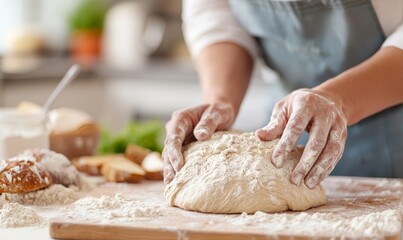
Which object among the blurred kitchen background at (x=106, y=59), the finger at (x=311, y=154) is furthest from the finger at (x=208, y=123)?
the blurred kitchen background at (x=106, y=59)

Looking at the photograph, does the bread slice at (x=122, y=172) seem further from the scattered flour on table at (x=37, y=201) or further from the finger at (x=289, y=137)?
the finger at (x=289, y=137)

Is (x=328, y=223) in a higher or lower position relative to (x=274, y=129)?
lower

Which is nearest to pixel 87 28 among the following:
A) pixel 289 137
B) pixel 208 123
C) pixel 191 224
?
pixel 208 123

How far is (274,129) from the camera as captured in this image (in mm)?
1464

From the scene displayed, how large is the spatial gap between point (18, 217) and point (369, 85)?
81cm

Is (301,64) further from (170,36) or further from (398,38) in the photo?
(170,36)

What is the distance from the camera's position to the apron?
1.85m

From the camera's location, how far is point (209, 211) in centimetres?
135

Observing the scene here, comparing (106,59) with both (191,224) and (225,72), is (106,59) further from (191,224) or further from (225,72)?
(191,224)

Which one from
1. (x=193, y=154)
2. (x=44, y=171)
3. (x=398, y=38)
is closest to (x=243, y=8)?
(x=398, y=38)

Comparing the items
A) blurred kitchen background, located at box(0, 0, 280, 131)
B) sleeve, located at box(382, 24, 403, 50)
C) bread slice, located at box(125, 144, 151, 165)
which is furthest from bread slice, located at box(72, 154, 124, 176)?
blurred kitchen background, located at box(0, 0, 280, 131)

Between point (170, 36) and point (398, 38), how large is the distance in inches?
116

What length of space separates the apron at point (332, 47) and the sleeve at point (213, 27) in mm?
27

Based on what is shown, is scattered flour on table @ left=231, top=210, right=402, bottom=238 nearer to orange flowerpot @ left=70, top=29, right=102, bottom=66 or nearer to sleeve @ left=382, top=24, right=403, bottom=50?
sleeve @ left=382, top=24, right=403, bottom=50
